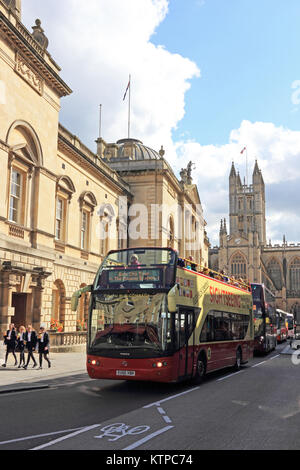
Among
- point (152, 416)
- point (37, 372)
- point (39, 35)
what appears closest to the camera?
point (152, 416)

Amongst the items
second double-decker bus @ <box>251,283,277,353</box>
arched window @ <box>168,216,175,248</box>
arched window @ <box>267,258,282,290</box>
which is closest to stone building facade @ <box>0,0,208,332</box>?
arched window @ <box>168,216,175,248</box>

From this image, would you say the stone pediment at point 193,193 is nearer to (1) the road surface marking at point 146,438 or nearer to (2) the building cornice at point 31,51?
(2) the building cornice at point 31,51

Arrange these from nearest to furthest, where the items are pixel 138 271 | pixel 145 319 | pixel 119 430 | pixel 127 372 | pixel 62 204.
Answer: pixel 119 430
pixel 127 372
pixel 145 319
pixel 138 271
pixel 62 204

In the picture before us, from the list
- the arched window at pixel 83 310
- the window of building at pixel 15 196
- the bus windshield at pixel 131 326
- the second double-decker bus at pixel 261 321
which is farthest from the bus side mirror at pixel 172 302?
the arched window at pixel 83 310

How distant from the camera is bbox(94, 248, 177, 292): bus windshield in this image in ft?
38.7

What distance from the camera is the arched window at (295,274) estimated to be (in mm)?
121250

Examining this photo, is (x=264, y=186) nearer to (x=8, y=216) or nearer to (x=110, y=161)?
(x=110, y=161)

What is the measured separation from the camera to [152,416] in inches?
336

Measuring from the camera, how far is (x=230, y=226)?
134 metres

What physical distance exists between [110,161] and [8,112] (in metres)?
22.2

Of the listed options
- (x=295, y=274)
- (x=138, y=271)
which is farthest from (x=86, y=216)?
(x=295, y=274)

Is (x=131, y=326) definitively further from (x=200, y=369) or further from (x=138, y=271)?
(x=200, y=369)

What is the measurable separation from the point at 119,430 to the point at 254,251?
105936mm
